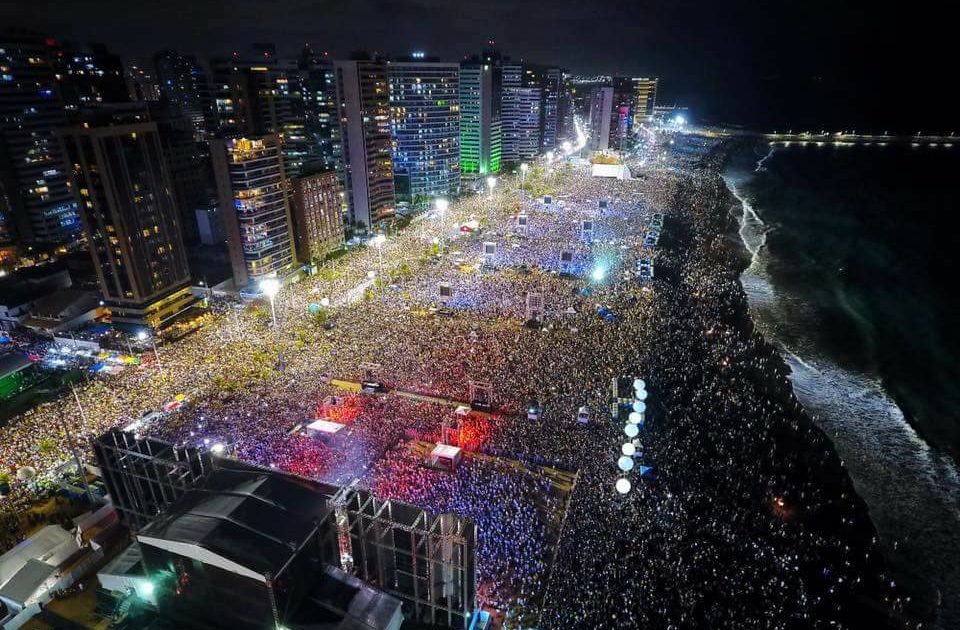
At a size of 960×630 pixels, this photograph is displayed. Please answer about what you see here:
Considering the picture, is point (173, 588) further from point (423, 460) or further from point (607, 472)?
point (607, 472)

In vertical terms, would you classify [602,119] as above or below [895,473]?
above

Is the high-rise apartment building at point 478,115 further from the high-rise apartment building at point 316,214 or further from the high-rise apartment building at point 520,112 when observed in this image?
the high-rise apartment building at point 316,214

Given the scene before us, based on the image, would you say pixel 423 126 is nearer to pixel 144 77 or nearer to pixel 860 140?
pixel 144 77

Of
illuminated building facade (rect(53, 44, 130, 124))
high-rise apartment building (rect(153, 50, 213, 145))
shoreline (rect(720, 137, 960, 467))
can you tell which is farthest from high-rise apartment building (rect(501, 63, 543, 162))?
shoreline (rect(720, 137, 960, 467))

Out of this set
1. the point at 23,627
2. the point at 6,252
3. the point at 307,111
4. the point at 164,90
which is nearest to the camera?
the point at 23,627

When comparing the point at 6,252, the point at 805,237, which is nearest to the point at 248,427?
the point at 6,252

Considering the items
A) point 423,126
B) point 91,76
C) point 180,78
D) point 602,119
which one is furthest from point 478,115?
point 180,78
